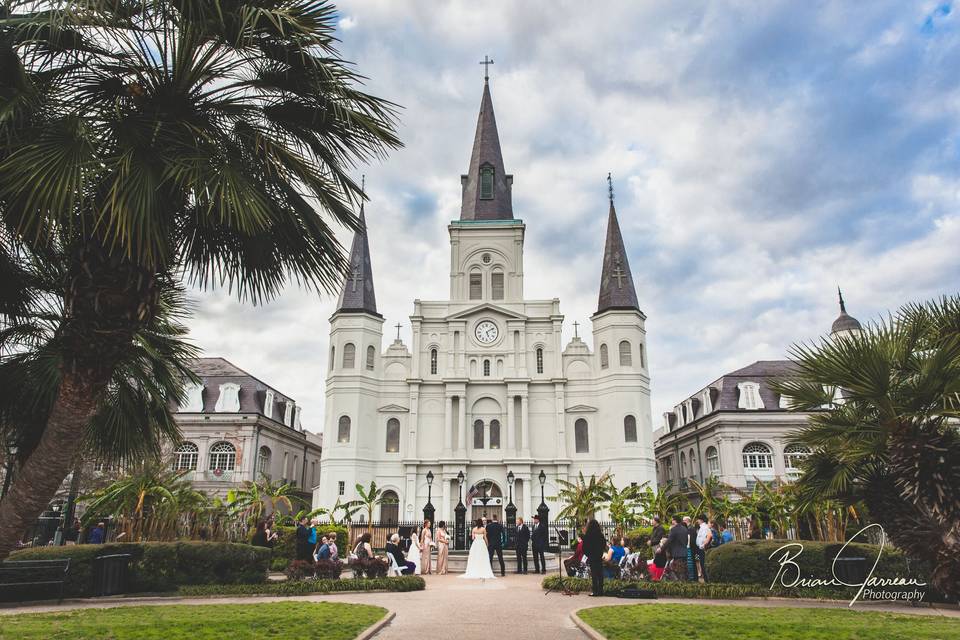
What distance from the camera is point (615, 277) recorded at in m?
43.7

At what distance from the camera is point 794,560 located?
13180mm

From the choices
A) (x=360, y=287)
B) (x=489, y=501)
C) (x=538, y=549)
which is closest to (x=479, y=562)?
(x=538, y=549)

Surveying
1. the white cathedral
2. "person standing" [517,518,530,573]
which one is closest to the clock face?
the white cathedral

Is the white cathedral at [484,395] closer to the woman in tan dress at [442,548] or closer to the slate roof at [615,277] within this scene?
the slate roof at [615,277]

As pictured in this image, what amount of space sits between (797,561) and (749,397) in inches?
1255

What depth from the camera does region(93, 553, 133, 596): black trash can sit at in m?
13.0

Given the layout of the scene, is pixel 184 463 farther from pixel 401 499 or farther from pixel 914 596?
pixel 914 596

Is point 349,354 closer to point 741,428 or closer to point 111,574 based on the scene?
point 741,428

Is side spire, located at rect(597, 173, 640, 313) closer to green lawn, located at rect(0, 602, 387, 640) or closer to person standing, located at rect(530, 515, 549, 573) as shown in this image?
person standing, located at rect(530, 515, 549, 573)

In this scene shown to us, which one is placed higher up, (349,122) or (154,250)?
(349,122)

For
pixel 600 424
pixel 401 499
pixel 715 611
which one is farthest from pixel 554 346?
pixel 715 611

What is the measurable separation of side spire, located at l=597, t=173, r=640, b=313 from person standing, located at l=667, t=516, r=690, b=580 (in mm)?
28775

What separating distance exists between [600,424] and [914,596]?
3011 centimetres

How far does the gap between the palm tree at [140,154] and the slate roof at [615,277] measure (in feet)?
120
